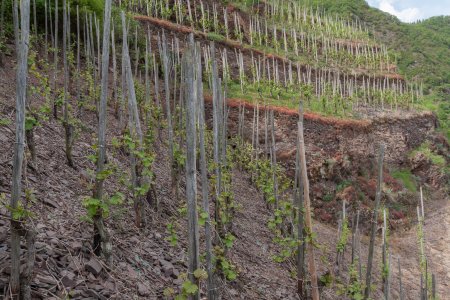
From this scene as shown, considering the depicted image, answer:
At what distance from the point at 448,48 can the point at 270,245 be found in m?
62.0

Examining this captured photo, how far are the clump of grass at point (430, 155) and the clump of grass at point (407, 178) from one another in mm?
2066

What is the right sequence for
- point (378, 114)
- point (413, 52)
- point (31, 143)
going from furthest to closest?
point (413, 52), point (378, 114), point (31, 143)

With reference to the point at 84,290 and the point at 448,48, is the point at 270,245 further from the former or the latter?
the point at 448,48

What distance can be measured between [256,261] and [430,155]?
952 inches

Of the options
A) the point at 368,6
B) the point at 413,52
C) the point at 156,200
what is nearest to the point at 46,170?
the point at 156,200

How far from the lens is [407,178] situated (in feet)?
80.7

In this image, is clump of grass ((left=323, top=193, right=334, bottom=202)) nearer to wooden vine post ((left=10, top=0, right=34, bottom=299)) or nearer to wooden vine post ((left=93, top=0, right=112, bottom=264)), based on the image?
wooden vine post ((left=93, top=0, right=112, bottom=264))

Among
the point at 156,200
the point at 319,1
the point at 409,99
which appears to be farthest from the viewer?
the point at 319,1

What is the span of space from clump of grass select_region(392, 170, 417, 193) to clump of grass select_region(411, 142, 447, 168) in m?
2.07

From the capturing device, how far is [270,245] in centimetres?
1023

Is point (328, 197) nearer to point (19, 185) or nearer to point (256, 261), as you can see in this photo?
point (256, 261)

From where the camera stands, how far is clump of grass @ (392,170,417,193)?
23.8 meters

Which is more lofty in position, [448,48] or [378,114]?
[448,48]

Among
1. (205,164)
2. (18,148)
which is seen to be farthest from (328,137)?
(18,148)
